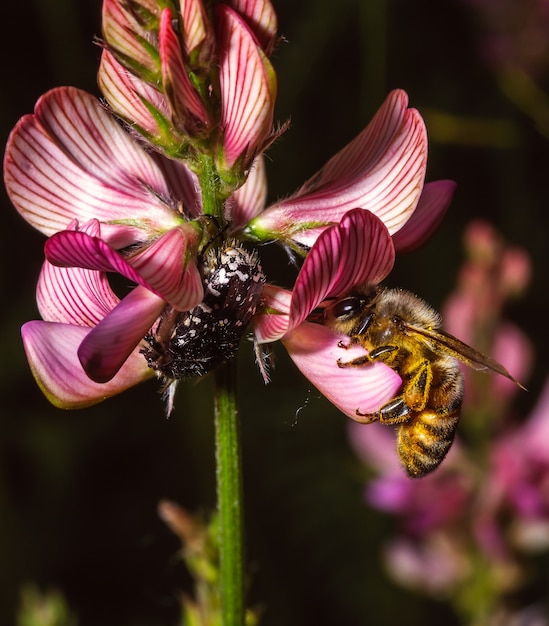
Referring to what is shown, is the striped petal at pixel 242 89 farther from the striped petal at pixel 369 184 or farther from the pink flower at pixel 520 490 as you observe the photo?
the pink flower at pixel 520 490

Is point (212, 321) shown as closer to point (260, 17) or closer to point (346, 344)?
point (346, 344)

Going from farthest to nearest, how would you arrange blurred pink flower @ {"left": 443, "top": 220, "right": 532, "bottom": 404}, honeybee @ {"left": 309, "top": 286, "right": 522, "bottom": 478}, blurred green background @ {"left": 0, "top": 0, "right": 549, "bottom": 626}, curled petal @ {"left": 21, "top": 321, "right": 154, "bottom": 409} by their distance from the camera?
blurred green background @ {"left": 0, "top": 0, "right": 549, "bottom": 626}
blurred pink flower @ {"left": 443, "top": 220, "right": 532, "bottom": 404}
honeybee @ {"left": 309, "top": 286, "right": 522, "bottom": 478}
curled petal @ {"left": 21, "top": 321, "right": 154, "bottom": 409}

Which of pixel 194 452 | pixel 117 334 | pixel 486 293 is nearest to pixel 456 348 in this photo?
pixel 117 334

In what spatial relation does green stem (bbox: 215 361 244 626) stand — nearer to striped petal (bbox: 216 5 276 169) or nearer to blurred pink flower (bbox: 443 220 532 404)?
striped petal (bbox: 216 5 276 169)

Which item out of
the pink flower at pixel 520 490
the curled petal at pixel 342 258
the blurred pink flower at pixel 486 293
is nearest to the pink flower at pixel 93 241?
the curled petal at pixel 342 258

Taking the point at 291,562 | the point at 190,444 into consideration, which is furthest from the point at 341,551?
the point at 190,444

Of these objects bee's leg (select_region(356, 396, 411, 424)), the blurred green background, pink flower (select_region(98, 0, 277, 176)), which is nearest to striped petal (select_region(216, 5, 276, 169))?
pink flower (select_region(98, 0, 277, 176))
